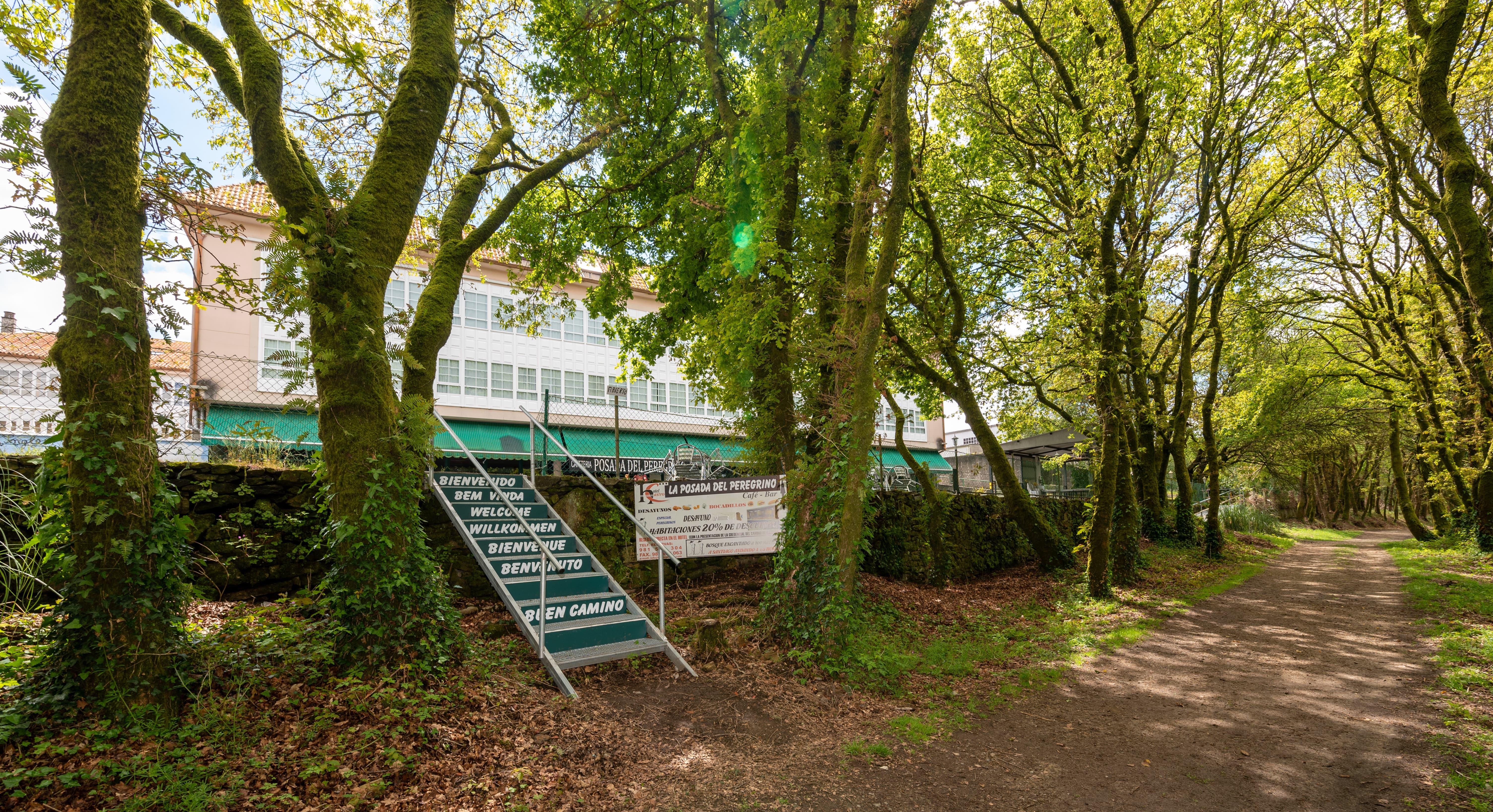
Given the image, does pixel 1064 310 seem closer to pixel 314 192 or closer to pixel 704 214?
pixel 704 214

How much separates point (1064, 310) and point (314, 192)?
1127 cm

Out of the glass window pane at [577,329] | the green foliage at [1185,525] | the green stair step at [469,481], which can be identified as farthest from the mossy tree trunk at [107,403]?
the glass window pane at [577,329]

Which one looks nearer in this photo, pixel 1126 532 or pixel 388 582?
pixel 388 582

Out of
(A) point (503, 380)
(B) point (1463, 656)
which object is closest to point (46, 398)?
(B) point (1463, 656)

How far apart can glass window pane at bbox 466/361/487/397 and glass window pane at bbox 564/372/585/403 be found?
2.94m

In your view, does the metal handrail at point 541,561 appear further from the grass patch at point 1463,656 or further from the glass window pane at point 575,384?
the glass window pane at point 575,384

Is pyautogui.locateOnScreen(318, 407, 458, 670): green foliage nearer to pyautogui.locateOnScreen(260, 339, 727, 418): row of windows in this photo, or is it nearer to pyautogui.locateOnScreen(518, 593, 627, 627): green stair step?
pyautogui.locateOnScreen(518, 593, 627, 627): green stair step

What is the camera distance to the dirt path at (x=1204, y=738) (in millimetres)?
4320

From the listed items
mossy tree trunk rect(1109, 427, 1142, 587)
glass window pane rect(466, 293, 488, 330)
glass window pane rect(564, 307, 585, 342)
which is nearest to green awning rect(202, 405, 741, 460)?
glass window pane rect(466, 293, 488, 330)

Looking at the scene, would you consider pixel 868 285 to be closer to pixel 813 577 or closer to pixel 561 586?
pixel 813 577

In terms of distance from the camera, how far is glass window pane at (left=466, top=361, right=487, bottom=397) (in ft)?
79.7

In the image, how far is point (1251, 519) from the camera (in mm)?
28734

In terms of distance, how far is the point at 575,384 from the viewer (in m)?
26.6

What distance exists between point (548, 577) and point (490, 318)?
20114 mm
